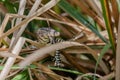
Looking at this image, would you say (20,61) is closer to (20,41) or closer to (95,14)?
(20,41)

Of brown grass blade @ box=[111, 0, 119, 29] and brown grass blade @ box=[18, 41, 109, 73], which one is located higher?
brown grass blade @ box=[111, 0, 119, 29]

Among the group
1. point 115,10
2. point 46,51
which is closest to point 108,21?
point 115,10

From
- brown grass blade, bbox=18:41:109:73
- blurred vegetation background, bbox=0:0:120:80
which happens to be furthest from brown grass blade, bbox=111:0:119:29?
brown grass blade, bbox=18:41:109:73

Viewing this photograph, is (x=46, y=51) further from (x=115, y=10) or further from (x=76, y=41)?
(x=115, y=10)

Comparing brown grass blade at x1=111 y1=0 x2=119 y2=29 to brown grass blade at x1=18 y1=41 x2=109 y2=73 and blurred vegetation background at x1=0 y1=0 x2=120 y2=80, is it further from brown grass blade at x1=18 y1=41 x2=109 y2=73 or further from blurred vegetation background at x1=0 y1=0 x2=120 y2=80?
brown grass blade at x1=18 y1=41 x2=109 y2=73

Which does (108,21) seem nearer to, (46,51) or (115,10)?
(115,10)

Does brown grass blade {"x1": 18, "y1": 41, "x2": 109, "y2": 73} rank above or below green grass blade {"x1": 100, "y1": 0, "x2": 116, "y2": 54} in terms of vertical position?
below

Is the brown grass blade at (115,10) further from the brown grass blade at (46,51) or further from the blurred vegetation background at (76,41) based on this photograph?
the brown grass blade at (46,51)

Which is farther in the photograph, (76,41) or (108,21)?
(76,41)

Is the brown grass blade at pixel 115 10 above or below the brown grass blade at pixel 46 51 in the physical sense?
above

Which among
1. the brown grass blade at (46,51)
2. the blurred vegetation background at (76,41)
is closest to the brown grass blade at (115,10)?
the blurred vegetation background at (76,41)

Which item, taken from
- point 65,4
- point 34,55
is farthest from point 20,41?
point 65,4
